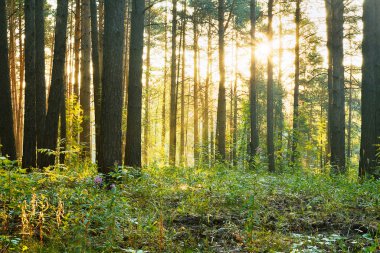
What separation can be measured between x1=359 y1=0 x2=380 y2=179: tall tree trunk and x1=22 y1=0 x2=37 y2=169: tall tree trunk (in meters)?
9.08

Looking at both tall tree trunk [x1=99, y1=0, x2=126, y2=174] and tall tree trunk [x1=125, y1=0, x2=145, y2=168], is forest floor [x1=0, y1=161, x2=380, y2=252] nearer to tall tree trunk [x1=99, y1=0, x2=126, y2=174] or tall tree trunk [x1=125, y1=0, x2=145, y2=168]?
tall tree trunk [x1=99, y1=0, x2=126, y2=174]

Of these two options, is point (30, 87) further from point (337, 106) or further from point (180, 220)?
point (337, 106)

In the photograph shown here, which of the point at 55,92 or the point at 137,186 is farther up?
the point at 55,92

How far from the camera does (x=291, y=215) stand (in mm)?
5188

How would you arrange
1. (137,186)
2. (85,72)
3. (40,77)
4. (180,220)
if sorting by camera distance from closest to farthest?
(180,220), (137,186), (40,77), (85,72)

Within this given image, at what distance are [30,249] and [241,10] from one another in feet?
73.0

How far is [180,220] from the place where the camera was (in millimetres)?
4934

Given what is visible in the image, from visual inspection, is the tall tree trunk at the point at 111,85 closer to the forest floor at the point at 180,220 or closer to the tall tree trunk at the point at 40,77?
the forest floor at the point at 180,220

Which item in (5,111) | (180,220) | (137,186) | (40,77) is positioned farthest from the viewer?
(40,77)

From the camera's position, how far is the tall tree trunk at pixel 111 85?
702cm

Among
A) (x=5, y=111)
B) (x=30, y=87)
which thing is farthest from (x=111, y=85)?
(x=30, y=87)

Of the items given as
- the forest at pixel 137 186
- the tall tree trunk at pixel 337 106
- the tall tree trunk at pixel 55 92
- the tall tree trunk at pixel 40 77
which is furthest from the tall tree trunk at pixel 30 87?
the tall tree trunk at pixel 337 106

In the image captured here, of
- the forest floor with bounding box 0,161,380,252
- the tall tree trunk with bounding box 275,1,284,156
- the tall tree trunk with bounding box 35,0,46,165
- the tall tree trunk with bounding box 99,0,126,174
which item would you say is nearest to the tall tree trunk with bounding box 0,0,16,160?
the tall tree trunk with bounding box 35,0,46,165

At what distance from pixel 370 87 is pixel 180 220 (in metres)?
7.11
